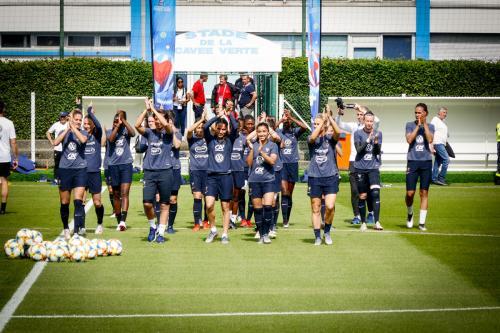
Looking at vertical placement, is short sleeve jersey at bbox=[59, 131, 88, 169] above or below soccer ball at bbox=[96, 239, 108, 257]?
above

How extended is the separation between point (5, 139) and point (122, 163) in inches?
136

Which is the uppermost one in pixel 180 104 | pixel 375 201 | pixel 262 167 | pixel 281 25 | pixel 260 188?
pixel 281 25

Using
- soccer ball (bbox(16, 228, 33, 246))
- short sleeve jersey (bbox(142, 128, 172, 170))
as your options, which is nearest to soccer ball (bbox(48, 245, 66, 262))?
soccer ball (bbox(16, 228, 33, 246))

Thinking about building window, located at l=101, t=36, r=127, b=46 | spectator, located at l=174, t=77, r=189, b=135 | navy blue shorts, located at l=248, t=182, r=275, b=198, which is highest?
building window, located at l=101, t=36, r=127, b=46

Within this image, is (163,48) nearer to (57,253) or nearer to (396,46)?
(57,253)

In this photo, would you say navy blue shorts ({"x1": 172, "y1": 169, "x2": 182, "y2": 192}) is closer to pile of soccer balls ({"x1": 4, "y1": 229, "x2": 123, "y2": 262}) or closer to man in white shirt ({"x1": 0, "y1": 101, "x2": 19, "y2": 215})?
pile of soccer balls ({"x1": 4, "y1": 229, "x2": 123, "y2": 262})

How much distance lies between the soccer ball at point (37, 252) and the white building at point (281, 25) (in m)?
25.9

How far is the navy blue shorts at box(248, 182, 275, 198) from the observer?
646 inches

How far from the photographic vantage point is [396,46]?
4138 cm

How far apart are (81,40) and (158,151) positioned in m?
25.5

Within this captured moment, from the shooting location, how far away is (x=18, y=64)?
111 ft

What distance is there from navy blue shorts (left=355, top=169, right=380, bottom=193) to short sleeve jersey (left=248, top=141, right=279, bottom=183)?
2.70 meters

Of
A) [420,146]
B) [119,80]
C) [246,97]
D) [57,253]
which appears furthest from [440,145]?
[57,253]

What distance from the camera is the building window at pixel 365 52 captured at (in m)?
41.1
